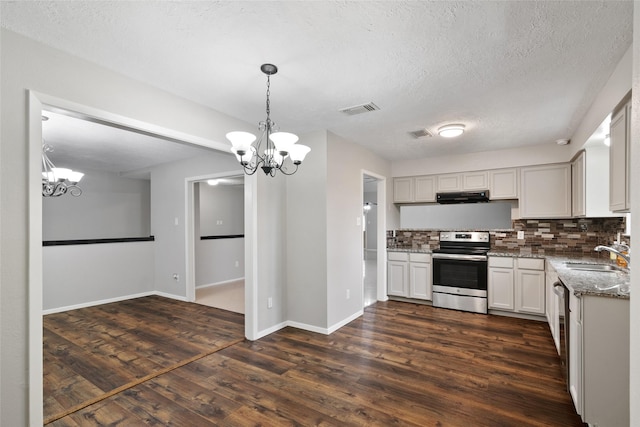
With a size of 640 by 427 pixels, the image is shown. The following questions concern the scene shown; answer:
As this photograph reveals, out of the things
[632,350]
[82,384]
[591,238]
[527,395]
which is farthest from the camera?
[591,238]

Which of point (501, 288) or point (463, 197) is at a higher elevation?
point (463, 197)

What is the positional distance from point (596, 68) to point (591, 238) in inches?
115

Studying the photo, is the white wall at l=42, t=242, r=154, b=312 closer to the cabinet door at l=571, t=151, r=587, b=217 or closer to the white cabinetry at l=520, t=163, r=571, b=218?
the white cabinetry at l=520, t=163, r=571, b=218

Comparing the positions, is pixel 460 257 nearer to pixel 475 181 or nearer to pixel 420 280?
pixel 420 280

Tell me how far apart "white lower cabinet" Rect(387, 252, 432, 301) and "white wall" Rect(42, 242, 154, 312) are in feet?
14.3

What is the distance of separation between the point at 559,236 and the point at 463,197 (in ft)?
4.52

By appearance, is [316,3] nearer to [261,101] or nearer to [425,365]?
[261,101]

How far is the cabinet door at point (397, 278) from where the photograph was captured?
16.6 feet

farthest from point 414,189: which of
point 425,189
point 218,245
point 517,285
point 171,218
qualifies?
point 171,218

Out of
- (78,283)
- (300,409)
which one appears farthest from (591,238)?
(78,283)

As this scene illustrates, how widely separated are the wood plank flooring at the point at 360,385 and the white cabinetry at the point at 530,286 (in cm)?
45

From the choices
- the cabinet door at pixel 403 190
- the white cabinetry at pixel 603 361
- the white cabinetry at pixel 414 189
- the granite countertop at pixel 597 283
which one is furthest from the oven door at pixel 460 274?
the white cabinetry at pixel 603 361

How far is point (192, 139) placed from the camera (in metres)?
2.83

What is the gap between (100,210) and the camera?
6.48m
